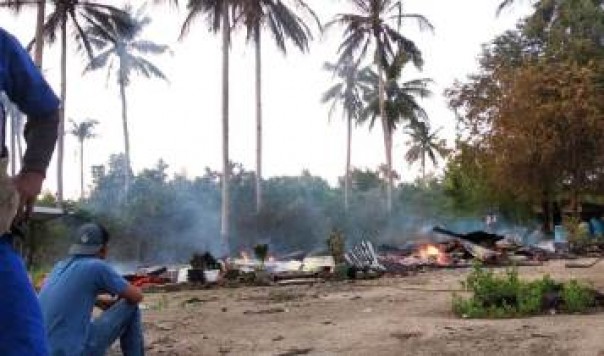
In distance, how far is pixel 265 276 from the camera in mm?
17469

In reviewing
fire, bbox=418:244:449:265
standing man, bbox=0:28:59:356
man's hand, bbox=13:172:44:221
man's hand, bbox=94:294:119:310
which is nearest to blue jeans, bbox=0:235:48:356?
standing man, bbox=0:28:59:356

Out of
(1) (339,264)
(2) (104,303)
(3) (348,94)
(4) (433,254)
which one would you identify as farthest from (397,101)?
(2) (104,303)

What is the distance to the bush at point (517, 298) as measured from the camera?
8.87 m

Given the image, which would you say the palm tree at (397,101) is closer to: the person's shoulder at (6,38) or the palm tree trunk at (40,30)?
the palm tree trunk at (40,30)

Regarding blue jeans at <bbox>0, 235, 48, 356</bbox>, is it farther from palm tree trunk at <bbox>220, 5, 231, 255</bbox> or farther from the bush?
palm tree trunk at <bbox>220, 5, 231, 255</bbox>

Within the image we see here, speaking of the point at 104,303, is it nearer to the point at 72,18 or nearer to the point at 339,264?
the point at 339,264

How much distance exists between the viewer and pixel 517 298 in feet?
29.6

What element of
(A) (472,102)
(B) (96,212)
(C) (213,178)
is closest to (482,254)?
(A) (472,102)

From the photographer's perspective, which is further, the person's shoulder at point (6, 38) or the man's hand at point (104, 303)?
the man's hand at point (104, 303)

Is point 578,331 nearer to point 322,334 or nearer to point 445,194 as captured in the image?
point 322,334

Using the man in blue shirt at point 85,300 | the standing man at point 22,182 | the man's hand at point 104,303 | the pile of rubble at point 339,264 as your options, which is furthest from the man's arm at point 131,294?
the pile of rubble at point 339,264

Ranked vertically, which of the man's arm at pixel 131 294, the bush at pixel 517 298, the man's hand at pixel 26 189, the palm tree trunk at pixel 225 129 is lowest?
the bush at pixel 517 298

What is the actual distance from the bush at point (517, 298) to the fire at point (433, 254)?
1140 cm

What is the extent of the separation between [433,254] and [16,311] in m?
20.6
